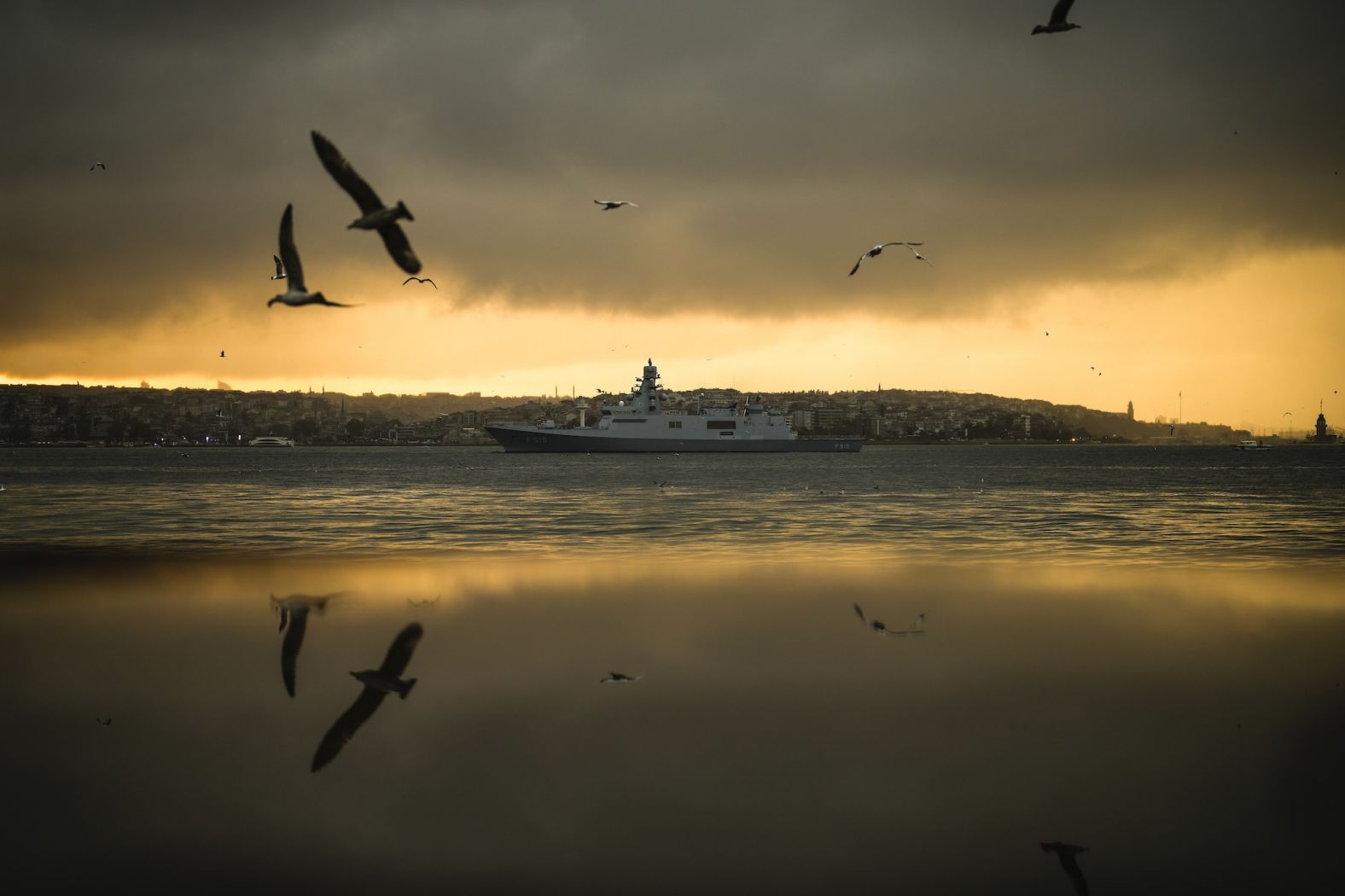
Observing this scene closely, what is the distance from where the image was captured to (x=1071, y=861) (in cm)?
489

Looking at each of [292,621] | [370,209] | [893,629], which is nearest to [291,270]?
[370,209]

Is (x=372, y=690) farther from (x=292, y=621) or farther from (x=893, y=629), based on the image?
(x=893, y=629)

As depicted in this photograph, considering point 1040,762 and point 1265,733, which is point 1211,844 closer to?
point 1040,762

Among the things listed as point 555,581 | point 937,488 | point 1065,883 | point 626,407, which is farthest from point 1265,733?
point 626,407

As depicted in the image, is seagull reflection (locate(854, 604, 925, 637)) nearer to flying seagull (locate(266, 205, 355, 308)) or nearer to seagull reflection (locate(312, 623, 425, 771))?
seagull reflection (locate(312, 623, 425, 771))

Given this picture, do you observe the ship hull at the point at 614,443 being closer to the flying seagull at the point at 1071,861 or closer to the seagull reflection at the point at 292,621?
the seagull reflection at the point at 292,621

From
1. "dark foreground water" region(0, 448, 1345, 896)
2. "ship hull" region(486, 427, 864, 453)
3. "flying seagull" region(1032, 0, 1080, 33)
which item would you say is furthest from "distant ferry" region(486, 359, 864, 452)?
"flying seagull" region(1032, 0, 1080, 33)

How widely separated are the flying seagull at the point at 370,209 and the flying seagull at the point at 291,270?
0.50 m

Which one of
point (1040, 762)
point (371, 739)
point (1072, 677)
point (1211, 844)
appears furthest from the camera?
point (1072, 677)

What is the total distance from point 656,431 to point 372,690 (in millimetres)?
92901

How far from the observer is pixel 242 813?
18.0 ft

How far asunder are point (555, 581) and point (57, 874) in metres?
9.68

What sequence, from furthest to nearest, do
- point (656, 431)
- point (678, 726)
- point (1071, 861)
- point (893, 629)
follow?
point (656, 431)
point (893, 629)
point (678, 726)
point (1071, 861)

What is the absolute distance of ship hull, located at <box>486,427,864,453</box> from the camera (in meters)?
101
